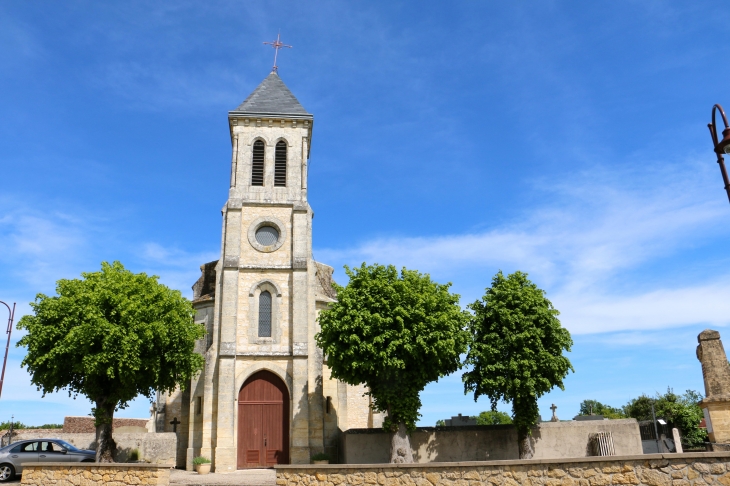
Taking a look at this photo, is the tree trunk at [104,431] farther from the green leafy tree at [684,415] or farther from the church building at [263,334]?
the green leafy tree at [684,415]

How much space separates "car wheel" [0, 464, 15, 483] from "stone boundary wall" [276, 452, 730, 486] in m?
11.4

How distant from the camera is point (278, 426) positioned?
2658 cm

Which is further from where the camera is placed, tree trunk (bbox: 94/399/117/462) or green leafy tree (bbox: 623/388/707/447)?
green leafy tree (bbox: 623/388/707/447)

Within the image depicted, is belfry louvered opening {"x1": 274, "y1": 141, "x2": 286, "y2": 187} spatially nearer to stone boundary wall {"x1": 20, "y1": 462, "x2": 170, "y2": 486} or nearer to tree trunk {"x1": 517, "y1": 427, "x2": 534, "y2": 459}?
tree trunk {"x1": 517, "y1": 427, "x2": 534, "y2": 459}

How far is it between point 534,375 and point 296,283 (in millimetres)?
11780

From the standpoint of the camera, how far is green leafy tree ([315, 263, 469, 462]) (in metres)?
22.4

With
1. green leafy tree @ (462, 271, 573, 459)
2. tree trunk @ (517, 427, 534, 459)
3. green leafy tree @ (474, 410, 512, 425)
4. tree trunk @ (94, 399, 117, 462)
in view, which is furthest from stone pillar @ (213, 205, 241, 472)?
green leafy tree @ (474, 410, 512, 425)

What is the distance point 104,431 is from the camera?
22.3m

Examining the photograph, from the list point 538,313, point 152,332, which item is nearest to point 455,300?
point 538,313

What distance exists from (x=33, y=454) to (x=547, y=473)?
1735cm

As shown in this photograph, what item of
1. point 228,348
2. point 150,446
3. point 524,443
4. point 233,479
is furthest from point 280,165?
point 524,443

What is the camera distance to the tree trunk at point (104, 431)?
858 inches

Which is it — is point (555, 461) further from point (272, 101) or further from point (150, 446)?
point (272, 101)

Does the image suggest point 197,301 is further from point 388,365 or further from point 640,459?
point 640,459
